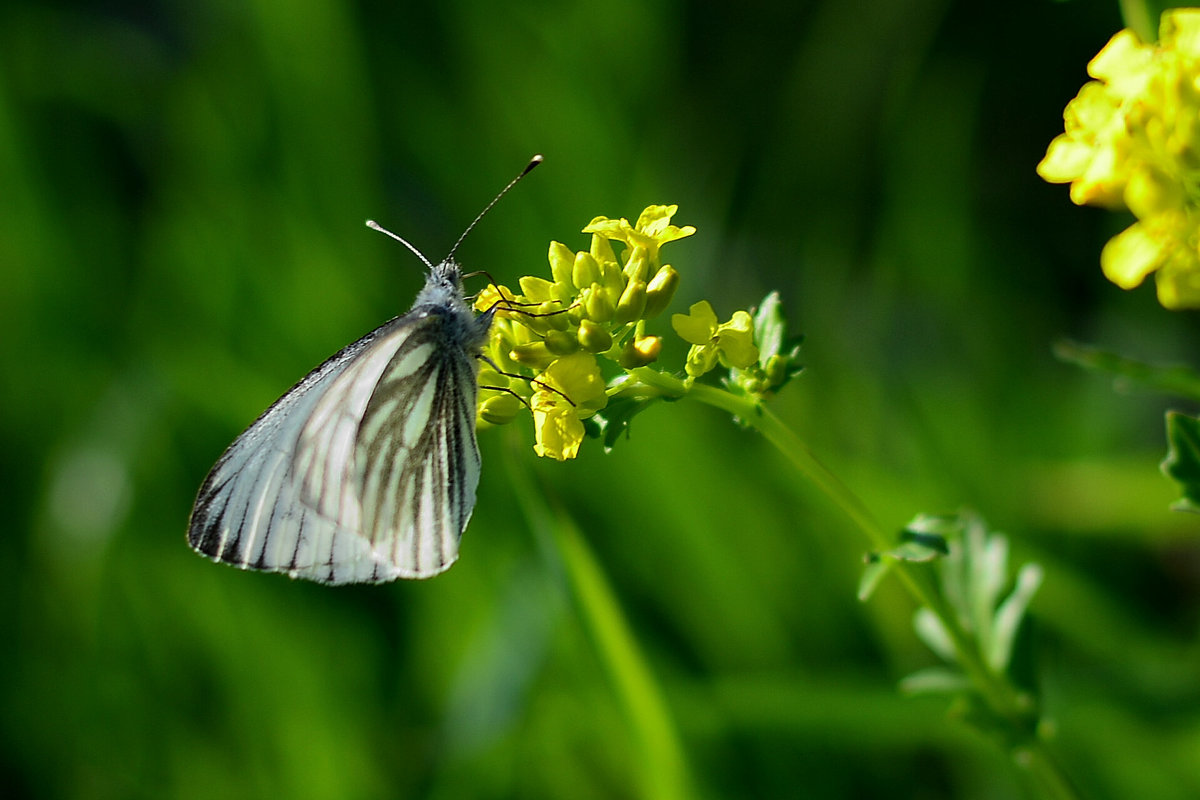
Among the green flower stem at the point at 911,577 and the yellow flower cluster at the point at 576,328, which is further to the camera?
the yellow flower cluster at the point at 576,328

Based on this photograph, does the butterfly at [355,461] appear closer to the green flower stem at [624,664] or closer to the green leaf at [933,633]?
the green flower stem at [624,664]

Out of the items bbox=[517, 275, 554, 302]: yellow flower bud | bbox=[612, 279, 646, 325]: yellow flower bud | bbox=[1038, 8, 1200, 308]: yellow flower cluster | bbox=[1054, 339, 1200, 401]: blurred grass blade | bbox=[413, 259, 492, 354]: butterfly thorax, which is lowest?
bbox=[1054, 339, 1200, 401]: blurred grass blade

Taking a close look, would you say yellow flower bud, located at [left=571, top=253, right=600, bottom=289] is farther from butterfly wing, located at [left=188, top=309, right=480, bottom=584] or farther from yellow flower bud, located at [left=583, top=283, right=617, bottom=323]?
butterfly wing, located at [left=188, top=309, right=480, bottom=584]

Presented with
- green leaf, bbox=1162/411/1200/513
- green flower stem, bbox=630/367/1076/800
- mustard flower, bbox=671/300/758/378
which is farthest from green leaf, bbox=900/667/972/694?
mustard flower, bbox=671/300/758/378

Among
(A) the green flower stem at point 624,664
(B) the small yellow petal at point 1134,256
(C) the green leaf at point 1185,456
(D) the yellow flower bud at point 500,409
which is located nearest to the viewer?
(B) the small yellow petal at point 1134,256

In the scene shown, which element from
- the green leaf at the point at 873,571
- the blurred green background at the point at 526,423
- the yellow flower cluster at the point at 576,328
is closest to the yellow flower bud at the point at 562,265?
the yellow flower cluster at the point at 576,328

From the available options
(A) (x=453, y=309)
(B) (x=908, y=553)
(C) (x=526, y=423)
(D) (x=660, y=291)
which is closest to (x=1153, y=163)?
(B) (x=908, y=553)

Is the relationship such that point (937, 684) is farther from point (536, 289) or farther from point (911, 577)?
point (536, 289)
